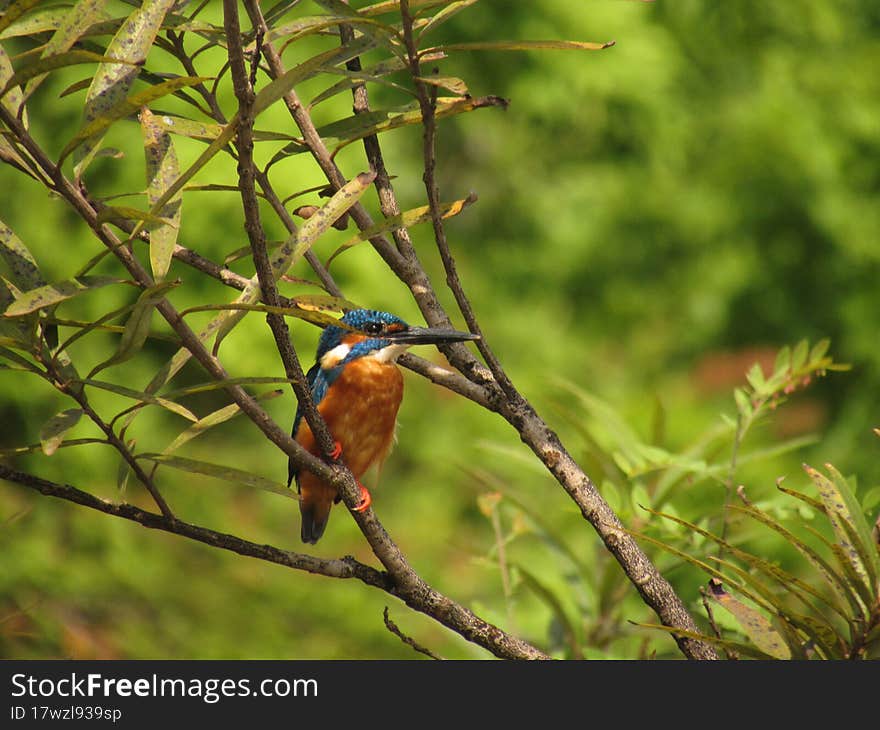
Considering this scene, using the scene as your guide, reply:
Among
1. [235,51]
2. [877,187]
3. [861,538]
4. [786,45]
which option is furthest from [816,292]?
[235,51]

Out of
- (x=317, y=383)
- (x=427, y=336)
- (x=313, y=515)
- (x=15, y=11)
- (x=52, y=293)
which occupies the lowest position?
(x=52, y=293)

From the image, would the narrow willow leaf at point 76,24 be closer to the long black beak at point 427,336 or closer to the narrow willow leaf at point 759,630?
the long black beak at point 427,336

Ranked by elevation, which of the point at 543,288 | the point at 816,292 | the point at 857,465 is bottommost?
the point at 857,465

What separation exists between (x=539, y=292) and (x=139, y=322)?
398 centimetres

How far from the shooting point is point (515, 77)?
4.21 meters

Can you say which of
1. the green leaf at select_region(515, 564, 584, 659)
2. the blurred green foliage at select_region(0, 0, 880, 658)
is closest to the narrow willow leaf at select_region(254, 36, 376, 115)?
the green leaf at select_region(515, 564, 584, 659)

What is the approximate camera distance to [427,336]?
51.0 inches

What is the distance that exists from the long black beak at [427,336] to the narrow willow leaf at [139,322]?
0.29 meters

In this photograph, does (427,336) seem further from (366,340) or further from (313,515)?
(313,515)

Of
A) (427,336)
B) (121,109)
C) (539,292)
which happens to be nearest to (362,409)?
(427,336)

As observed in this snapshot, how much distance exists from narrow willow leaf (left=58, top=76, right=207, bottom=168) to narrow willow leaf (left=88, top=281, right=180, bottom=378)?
114 millimetres

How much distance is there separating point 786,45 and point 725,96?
1.83 ft

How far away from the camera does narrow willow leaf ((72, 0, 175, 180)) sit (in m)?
0.82
